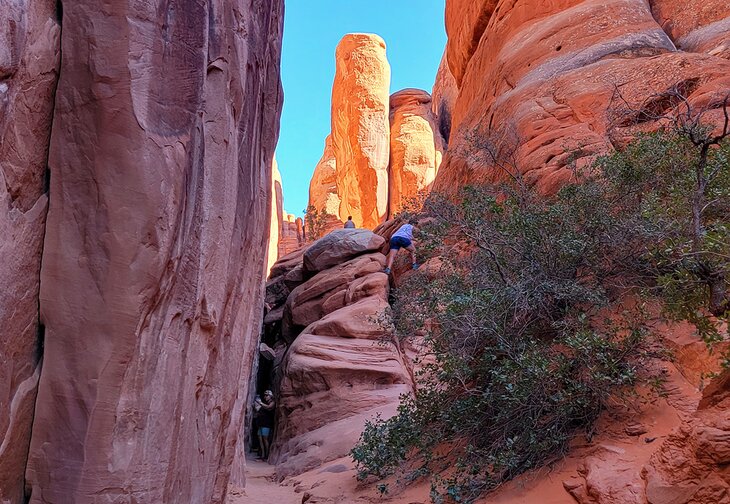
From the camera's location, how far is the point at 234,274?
6078 mm

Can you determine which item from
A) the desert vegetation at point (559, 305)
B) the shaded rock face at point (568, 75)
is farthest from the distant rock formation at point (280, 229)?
the desert vegetation at point (559, 305)

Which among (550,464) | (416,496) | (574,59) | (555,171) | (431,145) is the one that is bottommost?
(416,496)

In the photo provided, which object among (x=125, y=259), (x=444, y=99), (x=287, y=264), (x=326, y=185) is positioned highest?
(x=444, y=99)

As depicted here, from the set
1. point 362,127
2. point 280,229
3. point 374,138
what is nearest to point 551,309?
point 374,138

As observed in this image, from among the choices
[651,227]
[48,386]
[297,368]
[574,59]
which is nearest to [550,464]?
[651,227]

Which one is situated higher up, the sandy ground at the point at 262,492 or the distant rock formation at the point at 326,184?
the distant rock formation at the point at 326,184

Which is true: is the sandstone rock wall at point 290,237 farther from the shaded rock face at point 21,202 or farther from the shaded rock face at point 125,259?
the shaded rock face at point 21,202

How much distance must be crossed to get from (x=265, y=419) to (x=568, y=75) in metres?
11.7

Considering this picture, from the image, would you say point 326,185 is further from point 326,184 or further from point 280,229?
point 280,229

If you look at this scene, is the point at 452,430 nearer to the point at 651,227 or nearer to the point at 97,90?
the point at 651,227

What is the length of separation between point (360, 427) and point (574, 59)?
377 inches

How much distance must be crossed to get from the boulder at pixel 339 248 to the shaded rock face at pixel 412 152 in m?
20.9

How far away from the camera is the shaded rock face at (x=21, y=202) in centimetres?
373

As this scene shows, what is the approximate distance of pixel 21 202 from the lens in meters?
3.96
